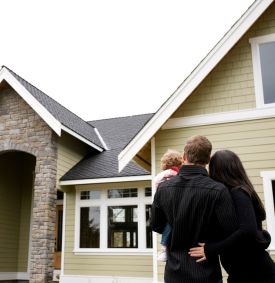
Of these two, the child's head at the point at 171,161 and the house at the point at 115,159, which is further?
the house at the point at 115,159

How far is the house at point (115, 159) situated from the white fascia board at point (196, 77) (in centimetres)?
2

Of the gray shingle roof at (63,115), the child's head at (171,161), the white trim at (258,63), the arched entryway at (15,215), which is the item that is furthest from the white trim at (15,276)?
the child's head at (171,161)

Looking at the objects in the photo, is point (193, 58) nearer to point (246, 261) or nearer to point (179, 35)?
point (179, 35)

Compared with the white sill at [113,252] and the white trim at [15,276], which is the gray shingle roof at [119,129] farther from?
the white trim at [15,276]

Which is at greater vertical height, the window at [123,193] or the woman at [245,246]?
the window at [123,193]

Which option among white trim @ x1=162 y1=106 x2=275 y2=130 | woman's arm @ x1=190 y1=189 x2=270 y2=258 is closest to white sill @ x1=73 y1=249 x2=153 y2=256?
white trim @ x1=162 y1=106 x2=275 y2=130

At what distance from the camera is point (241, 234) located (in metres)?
2.05

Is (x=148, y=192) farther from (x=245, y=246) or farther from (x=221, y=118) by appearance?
(x=245, y=246)

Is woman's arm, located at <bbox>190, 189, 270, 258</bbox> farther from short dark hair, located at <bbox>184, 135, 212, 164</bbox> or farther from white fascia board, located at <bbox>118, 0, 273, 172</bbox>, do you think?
white fascia board, located at <bbox>118, 0, 273, 172</bbox>

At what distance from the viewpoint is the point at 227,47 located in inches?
247

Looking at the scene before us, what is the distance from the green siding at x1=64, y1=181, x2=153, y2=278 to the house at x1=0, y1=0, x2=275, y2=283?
26 millimetres

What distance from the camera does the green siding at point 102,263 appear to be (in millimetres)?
9156

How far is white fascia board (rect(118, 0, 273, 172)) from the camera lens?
6188 millimetres

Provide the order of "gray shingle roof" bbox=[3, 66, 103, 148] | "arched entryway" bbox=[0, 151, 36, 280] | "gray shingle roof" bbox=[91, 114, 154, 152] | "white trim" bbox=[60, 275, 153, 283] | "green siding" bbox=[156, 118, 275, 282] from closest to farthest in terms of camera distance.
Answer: "green siding" bbox=[156, 118, 275, 282], "white trim" bbox=[60, 275, 153, 283], "gray shingle roof" bbox=[3, 66, 103, 148], "arched entryway" bbox=[0, 151, 36, 280], "gray shingle roof" bbox=[91, 114, 154, 152]
